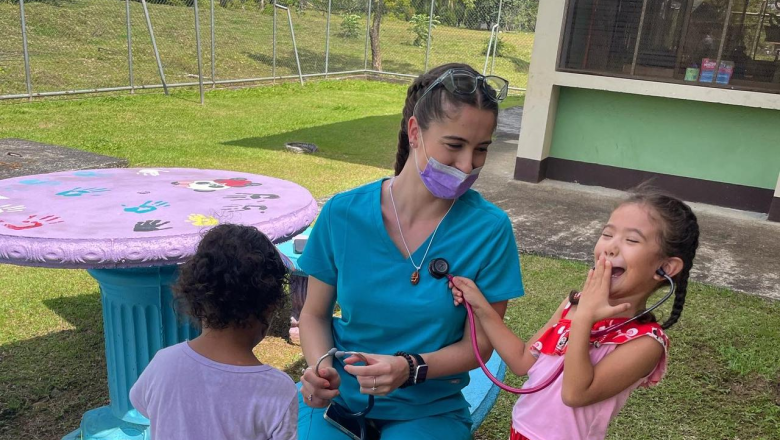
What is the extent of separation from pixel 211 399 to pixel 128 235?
3.59 ft

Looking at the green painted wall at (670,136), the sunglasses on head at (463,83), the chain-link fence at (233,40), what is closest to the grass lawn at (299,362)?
the sunglasses on head at (463,83)

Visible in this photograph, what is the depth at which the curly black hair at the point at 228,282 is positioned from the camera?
5.81ft

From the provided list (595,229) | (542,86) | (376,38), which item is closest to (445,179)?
(595,229)

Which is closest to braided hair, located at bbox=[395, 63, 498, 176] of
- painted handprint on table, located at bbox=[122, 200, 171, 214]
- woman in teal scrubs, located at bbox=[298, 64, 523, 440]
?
woman in teal scrubs, located at bbox=[298, 64, 523, 440]

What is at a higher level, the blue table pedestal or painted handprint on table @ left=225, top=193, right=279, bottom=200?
painted handprint on table @ left=225, top=193, right=279, bottom=200

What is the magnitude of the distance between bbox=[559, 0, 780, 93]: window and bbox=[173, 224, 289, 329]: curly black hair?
671 cm

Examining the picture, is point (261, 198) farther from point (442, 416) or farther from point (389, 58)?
point (389, 58)

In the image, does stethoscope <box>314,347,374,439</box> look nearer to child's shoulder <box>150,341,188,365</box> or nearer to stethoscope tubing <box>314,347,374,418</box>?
stethoscope tubing <box>314,347,374,418</box>

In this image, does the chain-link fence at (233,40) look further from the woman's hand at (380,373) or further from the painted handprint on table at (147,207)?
the woman's hand at (380,373)

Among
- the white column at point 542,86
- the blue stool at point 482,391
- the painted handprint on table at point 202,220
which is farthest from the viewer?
the white column at point 542,86

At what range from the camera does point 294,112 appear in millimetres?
12625

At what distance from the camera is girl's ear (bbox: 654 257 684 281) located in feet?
6.12

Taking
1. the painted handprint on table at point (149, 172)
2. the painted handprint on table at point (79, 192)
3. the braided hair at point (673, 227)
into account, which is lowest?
the painted handprint on table at point (149, 172)

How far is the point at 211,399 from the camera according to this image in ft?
5.67
